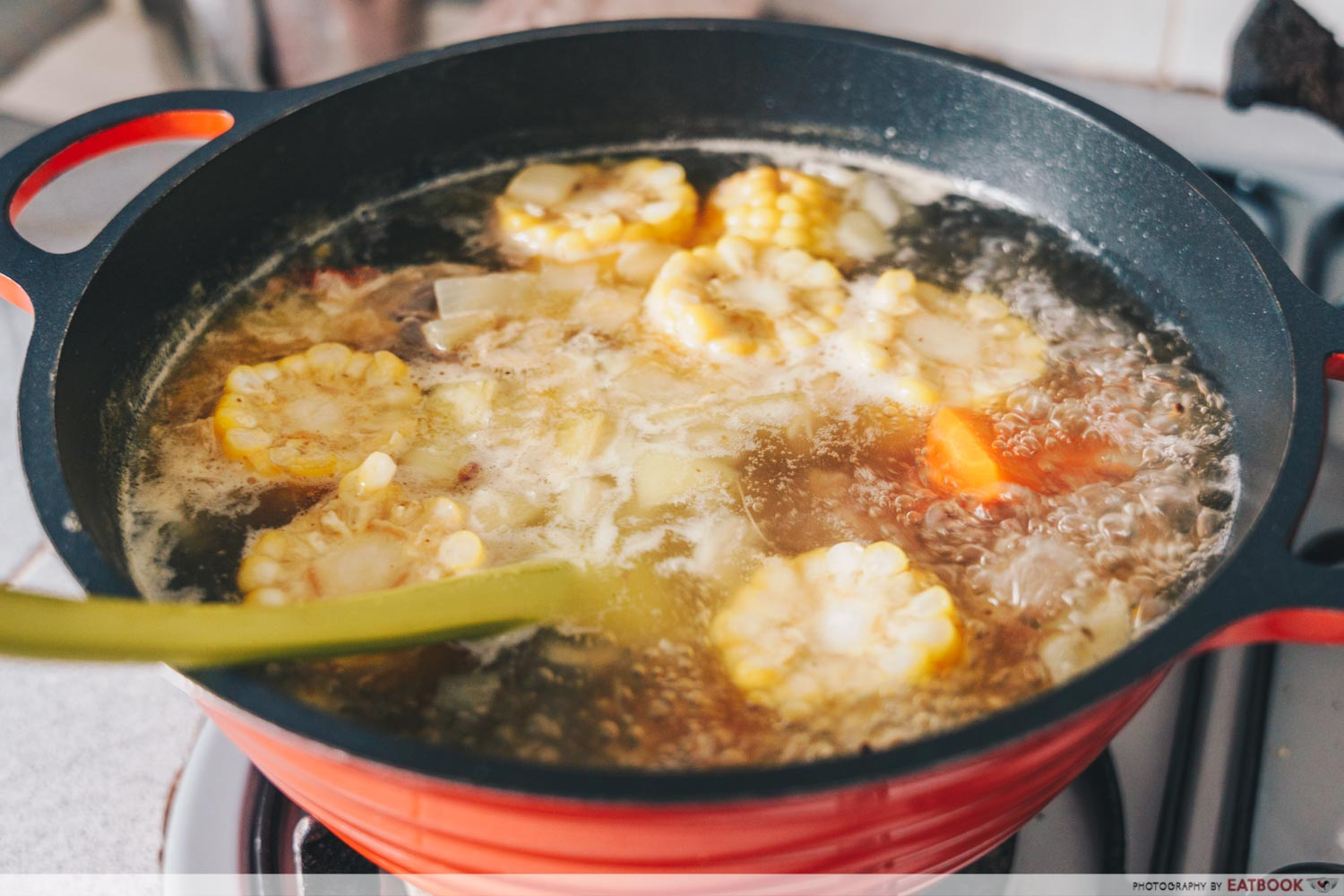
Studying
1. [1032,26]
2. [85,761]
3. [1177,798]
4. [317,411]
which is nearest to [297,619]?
[317,411]

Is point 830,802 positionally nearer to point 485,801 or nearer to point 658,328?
point 485,801

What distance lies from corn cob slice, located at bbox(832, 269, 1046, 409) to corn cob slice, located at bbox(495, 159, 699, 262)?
22cm

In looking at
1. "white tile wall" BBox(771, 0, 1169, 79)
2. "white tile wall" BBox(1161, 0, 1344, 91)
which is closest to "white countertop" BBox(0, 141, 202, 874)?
"white tile wall" BBox(771, 0, 1169, 79)

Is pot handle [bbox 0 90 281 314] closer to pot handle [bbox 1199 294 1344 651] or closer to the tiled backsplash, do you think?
pot handle [bbox 1199 294 1344 651]

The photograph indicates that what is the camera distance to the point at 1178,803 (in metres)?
0.91

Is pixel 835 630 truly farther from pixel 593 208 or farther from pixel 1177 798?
pixel 593 208

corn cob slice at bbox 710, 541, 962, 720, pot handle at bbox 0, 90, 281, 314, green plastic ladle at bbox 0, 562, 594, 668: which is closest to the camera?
green plastic ladle at bbox 0, 562, 594, 668

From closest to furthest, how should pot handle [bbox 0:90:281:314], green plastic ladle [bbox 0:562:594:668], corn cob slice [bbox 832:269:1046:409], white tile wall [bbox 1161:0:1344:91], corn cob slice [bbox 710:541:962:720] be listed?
green plastic ladle [bbox 0:562:594:668] → corn cob slice [bbox 710:541:962:720] → pot handle [bbox 0:90:281:314] → corn cob slice [bbox 832:269:1046:409] → white tile wall [bbox 1161:0:1344:91]

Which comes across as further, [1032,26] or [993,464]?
[1032,26]

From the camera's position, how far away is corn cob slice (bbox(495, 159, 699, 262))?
1104mm

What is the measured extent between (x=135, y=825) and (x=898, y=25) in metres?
1.64

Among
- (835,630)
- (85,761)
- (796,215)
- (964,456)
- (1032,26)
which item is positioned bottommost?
(85,761)

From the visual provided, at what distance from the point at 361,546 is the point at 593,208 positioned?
0.50m

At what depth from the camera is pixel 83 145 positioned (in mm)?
978
